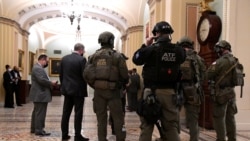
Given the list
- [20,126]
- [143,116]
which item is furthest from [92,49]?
[143,116]

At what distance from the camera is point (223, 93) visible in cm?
478

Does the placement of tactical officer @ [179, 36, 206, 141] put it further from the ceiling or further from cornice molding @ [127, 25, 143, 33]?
cornice molding @ [127, 25, 143, 33]

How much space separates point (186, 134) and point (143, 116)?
302 centimetres

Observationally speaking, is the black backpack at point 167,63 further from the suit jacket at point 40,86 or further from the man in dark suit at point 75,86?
the suit jacket at point 40,86

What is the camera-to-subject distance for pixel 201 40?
24.0ft

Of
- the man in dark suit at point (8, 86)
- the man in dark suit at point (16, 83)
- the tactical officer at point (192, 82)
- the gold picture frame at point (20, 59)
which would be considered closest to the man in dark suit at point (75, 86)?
the tactical officer at point (192, 82)

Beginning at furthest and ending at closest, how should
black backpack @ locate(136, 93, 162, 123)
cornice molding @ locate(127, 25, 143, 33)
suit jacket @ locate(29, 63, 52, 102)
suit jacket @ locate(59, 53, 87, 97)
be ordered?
cornice molding @ locate(127, 25, 143, 33), suit jacket @ locate(29, 63, 52, 102), suit jacket @ locate(59, 53, 87, 97), black backpack @ locate(136, 93, 162, 123)

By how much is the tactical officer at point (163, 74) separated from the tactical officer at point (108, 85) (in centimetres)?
96

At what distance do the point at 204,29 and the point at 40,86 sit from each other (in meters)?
3.55

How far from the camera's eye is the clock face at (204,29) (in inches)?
276

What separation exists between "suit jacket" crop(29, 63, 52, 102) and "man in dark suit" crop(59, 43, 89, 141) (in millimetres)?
516

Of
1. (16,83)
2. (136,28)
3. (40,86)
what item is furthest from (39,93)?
(136,28)

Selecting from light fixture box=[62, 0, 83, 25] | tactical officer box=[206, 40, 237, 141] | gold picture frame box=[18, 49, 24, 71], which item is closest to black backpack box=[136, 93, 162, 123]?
tactical officer box=[206, 40, 237, 141]

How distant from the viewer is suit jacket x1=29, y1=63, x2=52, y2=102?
229 inches
